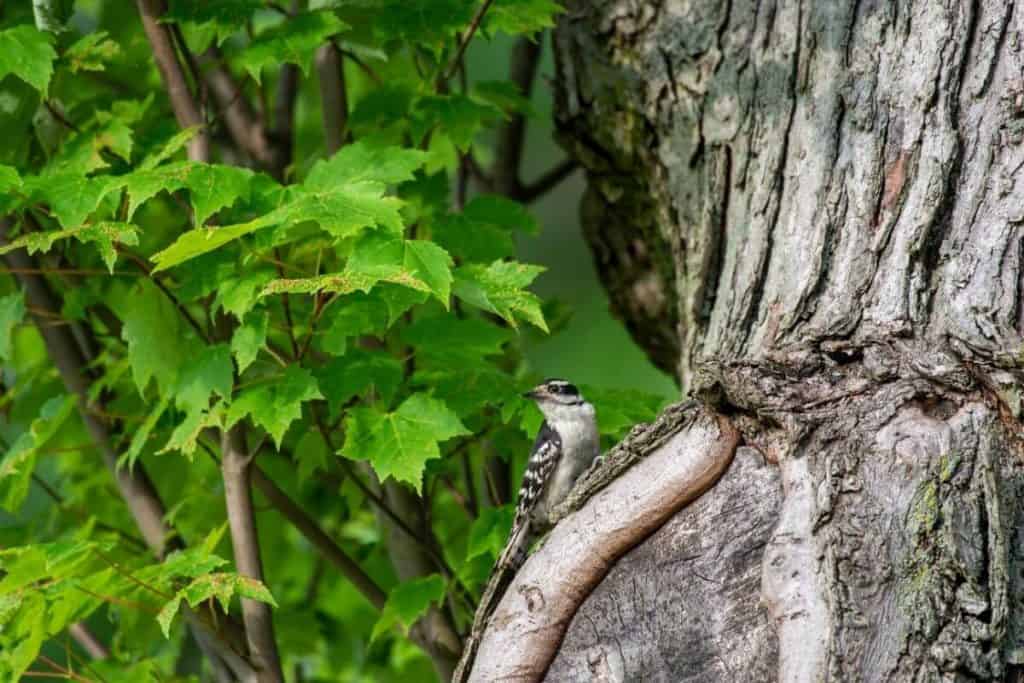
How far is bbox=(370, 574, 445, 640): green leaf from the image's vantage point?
10.7ft

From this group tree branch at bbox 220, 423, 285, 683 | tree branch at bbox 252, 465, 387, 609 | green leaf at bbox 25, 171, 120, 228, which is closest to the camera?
green leaf at bbox 25, 171, 120, 228

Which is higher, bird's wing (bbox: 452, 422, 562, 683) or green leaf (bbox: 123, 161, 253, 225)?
green leaf (bbox: 123, 161, 253, 225)

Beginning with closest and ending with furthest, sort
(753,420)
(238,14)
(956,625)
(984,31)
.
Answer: (956,625) < (753,420) < (984,31) < (238,14)

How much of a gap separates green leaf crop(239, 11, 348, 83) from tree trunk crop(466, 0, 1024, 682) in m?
1.00

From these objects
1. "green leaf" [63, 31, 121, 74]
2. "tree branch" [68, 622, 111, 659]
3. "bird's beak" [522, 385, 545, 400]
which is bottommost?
"tree branch" [68, 622, 111, 659]

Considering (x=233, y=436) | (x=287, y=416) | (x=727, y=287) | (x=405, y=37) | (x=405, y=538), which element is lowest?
(x=405, y=538)

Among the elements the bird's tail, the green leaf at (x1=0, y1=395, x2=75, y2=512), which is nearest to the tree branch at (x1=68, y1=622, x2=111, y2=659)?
the green leaf at (x1=0, y1=395, x2=75, y2=512)

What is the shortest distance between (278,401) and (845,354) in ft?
4.18

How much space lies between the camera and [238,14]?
3.20m

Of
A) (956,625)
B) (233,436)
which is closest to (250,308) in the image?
(233,436)

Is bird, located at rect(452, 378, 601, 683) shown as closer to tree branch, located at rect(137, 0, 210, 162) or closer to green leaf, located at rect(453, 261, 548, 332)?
green leaf, located at rect(453, 261, 548, 332)

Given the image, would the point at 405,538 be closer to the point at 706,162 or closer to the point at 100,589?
the point at 100,589

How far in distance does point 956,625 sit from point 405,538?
69.5 inches

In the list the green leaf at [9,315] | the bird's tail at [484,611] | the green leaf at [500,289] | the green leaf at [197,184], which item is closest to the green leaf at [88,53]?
the green leaf at [197,184]
